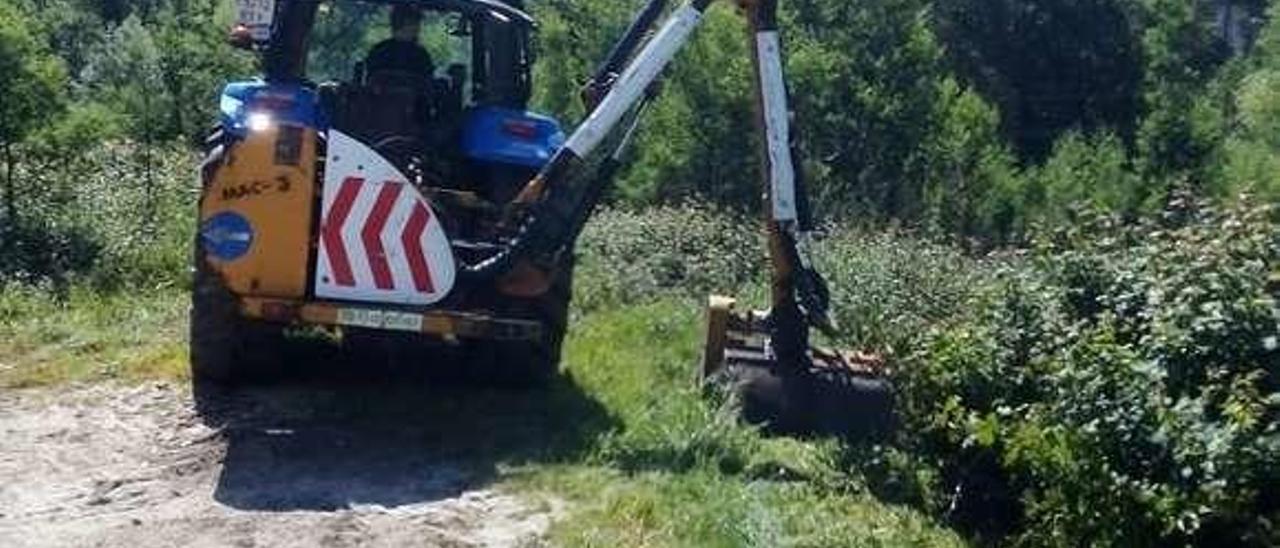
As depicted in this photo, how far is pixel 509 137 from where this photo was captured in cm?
881

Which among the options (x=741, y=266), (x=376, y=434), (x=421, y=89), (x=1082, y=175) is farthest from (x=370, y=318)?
(x=1082, y=175)

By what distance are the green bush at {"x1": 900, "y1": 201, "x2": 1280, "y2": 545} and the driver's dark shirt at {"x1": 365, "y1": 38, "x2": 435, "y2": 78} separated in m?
3.09

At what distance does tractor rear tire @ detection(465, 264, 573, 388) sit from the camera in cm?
872

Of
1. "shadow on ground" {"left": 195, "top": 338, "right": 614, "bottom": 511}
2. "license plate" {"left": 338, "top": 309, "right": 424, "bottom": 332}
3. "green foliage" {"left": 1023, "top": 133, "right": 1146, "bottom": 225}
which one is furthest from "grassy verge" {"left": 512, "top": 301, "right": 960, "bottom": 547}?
"green foliage" {"left": 1023, "top": 133, "right": 1146, "bottom": 225}

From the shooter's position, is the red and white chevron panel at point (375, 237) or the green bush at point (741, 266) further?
the green bush at point (741, 266)

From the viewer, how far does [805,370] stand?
8.33 m

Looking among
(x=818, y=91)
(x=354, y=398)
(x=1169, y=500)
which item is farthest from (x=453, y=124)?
(x=818, y=91)

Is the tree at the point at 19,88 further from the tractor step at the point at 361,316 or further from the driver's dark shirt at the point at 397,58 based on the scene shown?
the tractor step at the point at 361,316

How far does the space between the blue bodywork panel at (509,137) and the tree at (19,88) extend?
5.10 m

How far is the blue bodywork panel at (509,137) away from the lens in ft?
28.6

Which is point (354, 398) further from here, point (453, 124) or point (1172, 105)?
point (1172, 105)

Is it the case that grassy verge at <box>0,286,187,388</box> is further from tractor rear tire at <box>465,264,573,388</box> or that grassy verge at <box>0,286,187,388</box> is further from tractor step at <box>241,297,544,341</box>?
tractor rear tire at <box>465,264,573,388</box>

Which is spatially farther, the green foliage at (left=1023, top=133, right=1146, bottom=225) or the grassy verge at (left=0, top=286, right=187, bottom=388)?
the green foliage at (left=1023, top=133, right=1146, bottom=225)

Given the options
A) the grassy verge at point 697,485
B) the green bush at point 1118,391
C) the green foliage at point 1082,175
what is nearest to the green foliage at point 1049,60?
the green foliage at point 1082,175
